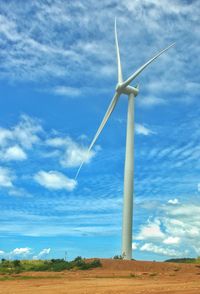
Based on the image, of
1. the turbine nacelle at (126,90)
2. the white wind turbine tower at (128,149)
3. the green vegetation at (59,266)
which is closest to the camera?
the green vegetation at (59,266)

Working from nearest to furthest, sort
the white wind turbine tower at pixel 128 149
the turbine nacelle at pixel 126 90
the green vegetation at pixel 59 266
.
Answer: the green vegetation at pixel 59 266 < the white wind turbine tower at pixel 128 149 < the turbine nacelle at pixel 126 90

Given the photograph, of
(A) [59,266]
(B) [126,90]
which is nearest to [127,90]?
(B) [126,90]

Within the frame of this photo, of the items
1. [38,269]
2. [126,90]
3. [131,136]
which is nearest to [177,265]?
[38,269]

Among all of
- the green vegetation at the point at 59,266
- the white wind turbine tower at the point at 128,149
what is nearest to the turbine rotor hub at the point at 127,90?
the white wind turbine tower at the point at 128,149

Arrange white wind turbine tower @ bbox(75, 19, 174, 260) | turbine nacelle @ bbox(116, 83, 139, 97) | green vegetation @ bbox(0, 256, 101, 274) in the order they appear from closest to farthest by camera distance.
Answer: green vegetation @ bbox(0, 256, 101, 274), white wind turbine tower @ bbox(75, 19, 174, 260), turbine nacelle @ bbox(116, 83, 139, 97)

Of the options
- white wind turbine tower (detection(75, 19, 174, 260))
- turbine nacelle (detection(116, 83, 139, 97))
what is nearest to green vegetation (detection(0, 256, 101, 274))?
white wind turbine tower (detection(75, 19, 174, 260))

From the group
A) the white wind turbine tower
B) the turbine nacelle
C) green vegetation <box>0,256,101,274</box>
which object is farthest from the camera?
the turbine nacelle

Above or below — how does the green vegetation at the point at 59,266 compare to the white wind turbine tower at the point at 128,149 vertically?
below

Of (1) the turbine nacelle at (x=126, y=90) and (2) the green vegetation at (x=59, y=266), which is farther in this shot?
(1) the turbine nacelle at (x=126, y=90)

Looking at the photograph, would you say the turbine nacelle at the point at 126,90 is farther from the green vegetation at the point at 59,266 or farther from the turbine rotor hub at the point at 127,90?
the green vegetation at the point at 59,266

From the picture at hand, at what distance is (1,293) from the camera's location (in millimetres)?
27656

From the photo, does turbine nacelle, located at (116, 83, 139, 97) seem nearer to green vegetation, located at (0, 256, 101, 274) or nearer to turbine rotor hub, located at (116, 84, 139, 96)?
turbine rotor hub, located at (116, 84, 139, 96)

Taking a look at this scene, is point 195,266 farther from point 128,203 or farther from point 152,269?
point 128,203

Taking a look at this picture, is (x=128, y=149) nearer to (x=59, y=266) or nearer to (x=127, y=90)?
(x=127, y=90)
